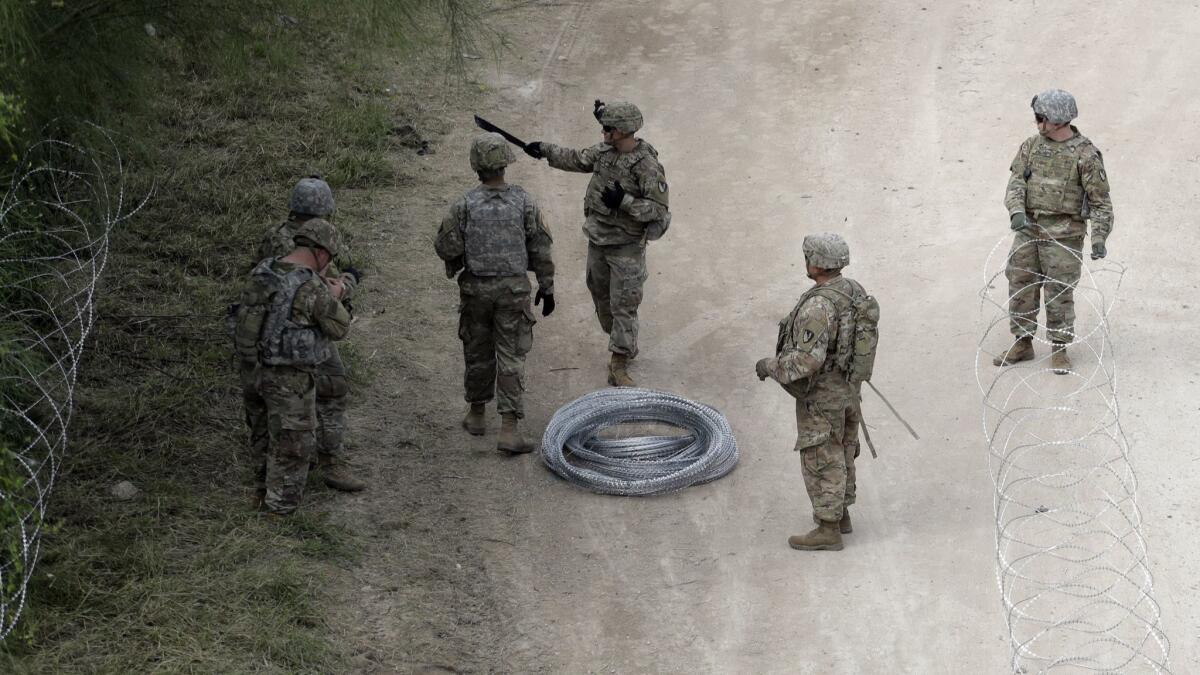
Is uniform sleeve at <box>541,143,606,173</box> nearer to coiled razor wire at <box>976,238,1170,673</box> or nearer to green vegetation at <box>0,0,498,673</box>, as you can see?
green vegetation at <box>0,0,498,673</box>

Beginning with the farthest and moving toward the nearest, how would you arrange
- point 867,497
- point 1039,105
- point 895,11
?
point 895,11
point 1039,105
point 867,497

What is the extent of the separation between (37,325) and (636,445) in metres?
3.84

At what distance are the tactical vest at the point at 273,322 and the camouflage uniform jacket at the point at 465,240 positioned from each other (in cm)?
129

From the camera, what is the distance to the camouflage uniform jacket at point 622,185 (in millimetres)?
9359

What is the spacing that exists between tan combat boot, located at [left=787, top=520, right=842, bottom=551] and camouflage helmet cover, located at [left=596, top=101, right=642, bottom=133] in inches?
118

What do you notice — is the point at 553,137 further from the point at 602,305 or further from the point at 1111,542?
the point at 1111,542

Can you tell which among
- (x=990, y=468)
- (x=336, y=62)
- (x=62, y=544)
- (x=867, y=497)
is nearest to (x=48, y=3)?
(x=62, y=544)

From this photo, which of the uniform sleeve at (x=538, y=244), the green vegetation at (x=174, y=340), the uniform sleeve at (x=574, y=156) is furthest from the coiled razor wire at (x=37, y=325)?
the uniform sleeve at (x=574, y=156)

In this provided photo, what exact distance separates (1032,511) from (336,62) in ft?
30.8

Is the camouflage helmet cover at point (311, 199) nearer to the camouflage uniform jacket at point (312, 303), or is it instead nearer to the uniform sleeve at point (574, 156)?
the camouflage uniform jacket at point (312, 303)

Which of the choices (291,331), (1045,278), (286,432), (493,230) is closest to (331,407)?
(286,432)

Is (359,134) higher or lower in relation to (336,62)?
lower

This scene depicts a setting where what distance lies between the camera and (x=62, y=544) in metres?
7.25

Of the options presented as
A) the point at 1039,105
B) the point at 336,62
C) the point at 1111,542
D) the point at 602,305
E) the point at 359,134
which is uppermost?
the point at 336,62
